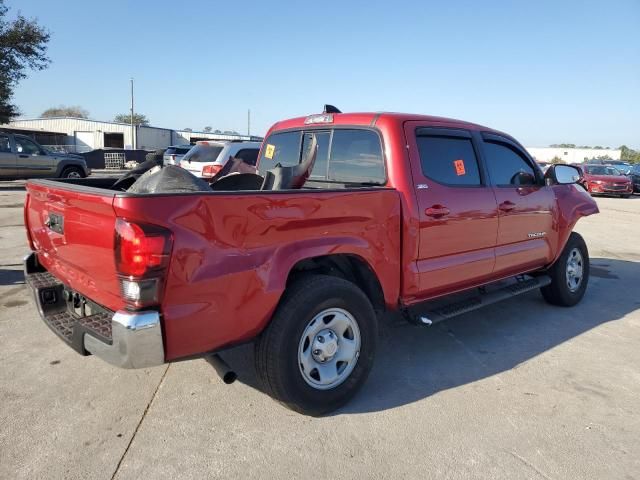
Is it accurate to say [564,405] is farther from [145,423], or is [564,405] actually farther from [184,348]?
[145,423]

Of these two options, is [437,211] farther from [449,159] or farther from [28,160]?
[28,160]

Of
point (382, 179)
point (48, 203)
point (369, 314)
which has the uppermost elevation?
point (382, 179)

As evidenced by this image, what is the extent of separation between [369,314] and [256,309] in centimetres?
85

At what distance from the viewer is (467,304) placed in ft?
13.0

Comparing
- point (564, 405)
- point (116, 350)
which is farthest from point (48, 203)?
point (564, 405)

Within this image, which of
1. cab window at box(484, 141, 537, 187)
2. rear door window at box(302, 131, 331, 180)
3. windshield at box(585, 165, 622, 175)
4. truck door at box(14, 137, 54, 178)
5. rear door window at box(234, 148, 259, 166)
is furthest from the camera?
windshield at box(585, 165, 622, 175)

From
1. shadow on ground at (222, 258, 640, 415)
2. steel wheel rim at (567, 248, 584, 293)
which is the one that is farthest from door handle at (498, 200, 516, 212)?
steel wheel rim at (567, 248, 584, 293)

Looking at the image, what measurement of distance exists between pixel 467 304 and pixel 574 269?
2.20m

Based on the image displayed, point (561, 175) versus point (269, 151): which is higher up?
point (269, 151)

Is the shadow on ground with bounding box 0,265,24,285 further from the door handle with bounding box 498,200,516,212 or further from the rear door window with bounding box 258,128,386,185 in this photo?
the door handle with bounding box 498,200,516,212

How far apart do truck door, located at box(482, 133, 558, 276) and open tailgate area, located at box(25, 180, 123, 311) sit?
126 inches

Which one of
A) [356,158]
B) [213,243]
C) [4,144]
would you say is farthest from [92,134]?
[213,243]

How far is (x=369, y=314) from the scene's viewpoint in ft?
10.2

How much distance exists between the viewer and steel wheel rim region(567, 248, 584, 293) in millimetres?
5332
